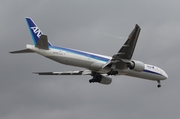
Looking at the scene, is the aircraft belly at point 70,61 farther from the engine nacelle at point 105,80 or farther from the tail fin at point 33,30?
the engine nacelle at point 105,80

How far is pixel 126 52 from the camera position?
52.9 metres

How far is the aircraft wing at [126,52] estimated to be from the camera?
50281 mm

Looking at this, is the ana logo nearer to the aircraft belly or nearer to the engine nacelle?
the aircraft belly

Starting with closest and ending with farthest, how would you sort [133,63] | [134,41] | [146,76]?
1. [134,41]
2. [133,63]
3. [146,76]

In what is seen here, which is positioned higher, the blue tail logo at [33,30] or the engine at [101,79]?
the blue tail logo at [33,30]

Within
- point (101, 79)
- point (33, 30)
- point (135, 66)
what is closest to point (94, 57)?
point (135, 66)

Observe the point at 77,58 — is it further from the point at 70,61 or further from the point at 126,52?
the point at 126,52

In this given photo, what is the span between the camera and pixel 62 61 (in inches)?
2106

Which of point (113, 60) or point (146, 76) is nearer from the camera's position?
point (113, 60)

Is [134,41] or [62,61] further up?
[134,41]

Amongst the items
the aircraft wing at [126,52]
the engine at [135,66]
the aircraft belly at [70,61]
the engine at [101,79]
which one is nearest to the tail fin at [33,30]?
the aircraft belly at [70,61]

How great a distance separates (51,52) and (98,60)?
645cm

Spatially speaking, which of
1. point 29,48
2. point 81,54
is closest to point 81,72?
point 81,54

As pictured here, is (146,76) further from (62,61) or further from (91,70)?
(62,61)
